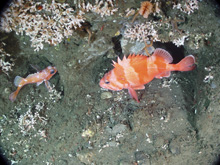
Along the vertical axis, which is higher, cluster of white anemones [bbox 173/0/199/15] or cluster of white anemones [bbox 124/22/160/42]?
cluster of white anemones [bbox 173/0/199/15]

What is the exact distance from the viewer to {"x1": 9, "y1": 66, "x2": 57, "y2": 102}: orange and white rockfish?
4316 mm

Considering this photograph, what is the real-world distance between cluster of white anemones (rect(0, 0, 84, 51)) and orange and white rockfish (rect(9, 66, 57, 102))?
142cm

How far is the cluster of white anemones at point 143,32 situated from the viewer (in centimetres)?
341

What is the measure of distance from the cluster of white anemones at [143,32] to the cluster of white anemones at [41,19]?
3.65 ft

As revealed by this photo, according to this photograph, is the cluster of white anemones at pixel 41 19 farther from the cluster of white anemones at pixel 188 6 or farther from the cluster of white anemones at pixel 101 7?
the cluster of white anemones at pixel 188 6

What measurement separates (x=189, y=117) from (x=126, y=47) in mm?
2183

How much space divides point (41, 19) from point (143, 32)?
2107 mm

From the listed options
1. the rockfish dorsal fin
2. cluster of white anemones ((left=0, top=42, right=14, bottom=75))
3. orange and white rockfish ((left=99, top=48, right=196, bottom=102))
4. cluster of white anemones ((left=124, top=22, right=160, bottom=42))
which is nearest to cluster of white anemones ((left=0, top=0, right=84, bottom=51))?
cluster of white anemones ((left=0, top=42, right=14, bottom=75))

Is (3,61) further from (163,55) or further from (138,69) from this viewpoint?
(163,55)

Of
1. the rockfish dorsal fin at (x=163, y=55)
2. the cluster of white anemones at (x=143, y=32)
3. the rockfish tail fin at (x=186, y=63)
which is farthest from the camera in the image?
the cluster of white anemones at (x=143, y=32)

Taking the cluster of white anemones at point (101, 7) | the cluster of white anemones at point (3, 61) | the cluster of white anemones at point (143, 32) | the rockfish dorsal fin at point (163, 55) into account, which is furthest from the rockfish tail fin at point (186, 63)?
the cluster of white anemones at point (3, 61)

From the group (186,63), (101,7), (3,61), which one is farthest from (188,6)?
(3,61)

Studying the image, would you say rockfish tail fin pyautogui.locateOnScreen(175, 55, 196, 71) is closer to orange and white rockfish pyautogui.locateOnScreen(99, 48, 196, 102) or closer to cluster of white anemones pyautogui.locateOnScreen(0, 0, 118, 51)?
orange and white rockfish pyautogui.locateOnScreen(99, 48, 196, 102)

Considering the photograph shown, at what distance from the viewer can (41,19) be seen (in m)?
3.08
